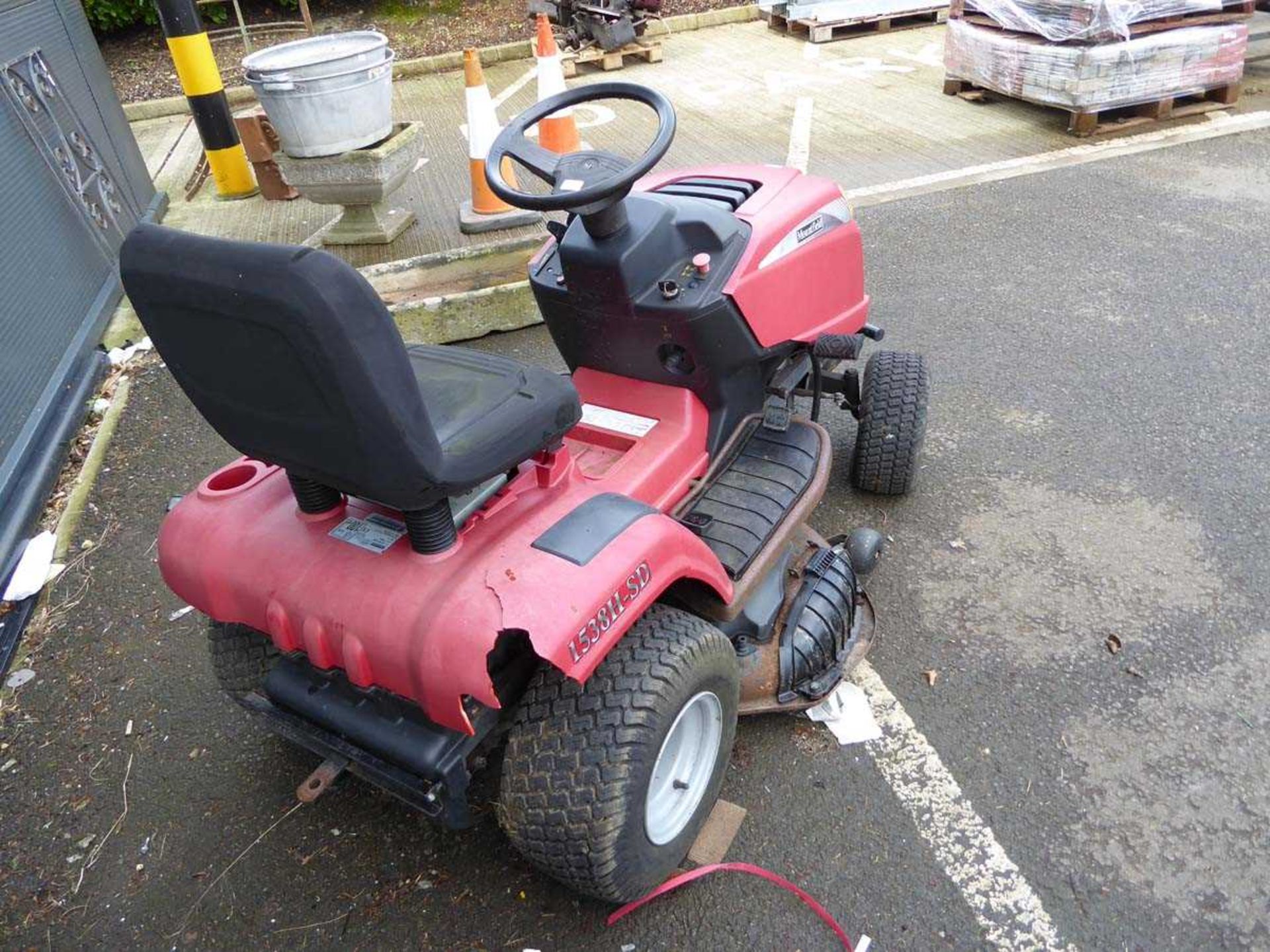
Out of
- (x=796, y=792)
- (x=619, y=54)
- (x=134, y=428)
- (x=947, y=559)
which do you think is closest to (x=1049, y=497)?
(x=947, y=559)

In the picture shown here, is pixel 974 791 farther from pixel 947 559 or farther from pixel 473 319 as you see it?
pixel 473 319

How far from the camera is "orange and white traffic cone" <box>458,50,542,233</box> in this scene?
5.28 m

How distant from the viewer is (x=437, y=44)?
10.5m

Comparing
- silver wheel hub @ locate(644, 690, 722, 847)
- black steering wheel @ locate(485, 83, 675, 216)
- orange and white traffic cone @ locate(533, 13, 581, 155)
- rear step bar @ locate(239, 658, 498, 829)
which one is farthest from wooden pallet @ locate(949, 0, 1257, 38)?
rear step bar @ locate(239, 658, 498, 829)

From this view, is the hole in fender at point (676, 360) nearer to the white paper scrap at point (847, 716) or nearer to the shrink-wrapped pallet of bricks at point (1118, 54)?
the white paper scrap at point (847, 716)

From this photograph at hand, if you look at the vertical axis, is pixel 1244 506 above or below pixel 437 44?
below

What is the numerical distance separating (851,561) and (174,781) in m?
2.07

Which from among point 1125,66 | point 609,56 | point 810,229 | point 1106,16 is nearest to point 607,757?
point 810,229

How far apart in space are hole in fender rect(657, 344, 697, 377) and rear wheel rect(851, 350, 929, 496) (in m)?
0.90

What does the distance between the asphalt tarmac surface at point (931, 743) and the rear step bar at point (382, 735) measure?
17.8 inches

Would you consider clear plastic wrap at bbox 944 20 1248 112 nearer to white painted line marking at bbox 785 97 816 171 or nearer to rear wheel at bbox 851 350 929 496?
white painted line marking at bbox 785 97 816 171

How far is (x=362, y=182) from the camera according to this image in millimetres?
4930

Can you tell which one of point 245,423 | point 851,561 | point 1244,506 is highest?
point 245,423

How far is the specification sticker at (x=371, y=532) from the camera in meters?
1.88
